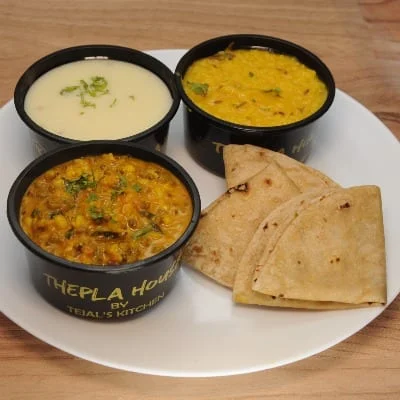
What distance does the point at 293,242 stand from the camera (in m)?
2.82

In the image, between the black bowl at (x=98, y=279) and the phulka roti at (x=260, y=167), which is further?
the phulka roti at (x=260, y=167)

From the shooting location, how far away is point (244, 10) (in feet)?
15.8

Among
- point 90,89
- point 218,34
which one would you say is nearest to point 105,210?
point 90,89

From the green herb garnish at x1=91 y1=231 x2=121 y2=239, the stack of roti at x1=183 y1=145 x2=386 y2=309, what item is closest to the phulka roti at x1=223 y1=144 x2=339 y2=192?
the stack of roti at x1=183 y1=145 x2=386 y2=309

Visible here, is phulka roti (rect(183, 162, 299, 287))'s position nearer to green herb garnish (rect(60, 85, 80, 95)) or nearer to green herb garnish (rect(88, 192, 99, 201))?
green herb garnish (rect(88, 192, 99, 201))

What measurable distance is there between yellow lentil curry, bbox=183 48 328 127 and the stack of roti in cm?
36

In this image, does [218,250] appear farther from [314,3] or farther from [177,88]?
[314,3]

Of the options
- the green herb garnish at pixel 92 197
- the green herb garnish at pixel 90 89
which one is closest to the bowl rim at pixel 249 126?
the green herb garnish at pixel 90 89

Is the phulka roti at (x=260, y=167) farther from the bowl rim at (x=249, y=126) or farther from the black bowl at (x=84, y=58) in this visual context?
the black bowl at (x=84, y=58)

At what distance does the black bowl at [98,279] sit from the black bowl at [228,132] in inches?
22.1

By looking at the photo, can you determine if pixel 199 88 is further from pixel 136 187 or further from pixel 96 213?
pixel 96 213

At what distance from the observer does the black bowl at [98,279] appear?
2.57 meters

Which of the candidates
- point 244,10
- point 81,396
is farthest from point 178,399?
point 244,10

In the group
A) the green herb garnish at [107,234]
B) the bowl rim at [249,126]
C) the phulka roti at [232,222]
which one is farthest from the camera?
the bowl rim at [249,126]
